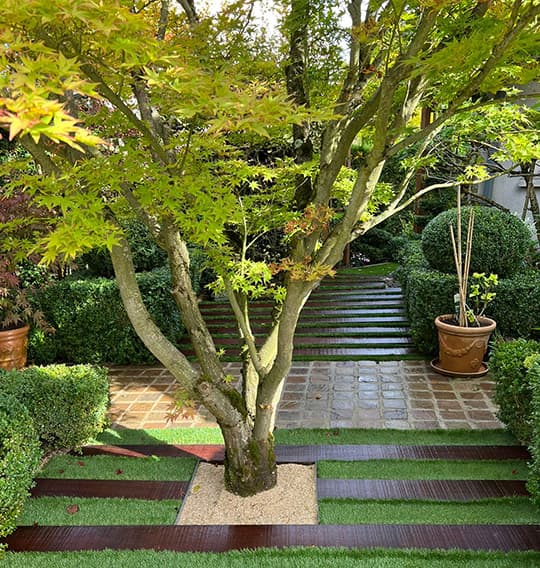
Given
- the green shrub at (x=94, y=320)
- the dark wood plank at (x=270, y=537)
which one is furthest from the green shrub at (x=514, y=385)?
the green shrub at (x=94, y=320)

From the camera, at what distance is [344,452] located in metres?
4.12

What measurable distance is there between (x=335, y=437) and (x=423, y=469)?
863 millimetres

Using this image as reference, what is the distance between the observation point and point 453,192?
11.8 meters

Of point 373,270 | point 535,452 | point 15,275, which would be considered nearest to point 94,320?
point 15,275

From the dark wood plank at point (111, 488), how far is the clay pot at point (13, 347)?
2553 mm

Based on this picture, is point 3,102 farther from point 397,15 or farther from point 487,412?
point 487,412

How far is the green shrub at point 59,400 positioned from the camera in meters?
4.07

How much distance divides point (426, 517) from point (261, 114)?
102 inches

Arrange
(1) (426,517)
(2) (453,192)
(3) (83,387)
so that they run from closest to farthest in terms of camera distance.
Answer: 1. (1) (426,517)
2. (3) (83,387)
3. (2) (453,192)

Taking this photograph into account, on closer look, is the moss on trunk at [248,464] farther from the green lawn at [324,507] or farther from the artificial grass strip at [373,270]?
the artificial grass strip at [373,270]

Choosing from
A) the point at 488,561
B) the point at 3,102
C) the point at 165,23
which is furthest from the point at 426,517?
the point at 165,23

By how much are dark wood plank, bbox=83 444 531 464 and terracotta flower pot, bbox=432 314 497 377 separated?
5.33 feet

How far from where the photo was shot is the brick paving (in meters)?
4.81

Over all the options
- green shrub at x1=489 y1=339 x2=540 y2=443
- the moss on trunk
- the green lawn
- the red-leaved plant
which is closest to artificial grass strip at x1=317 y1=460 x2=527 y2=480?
the green lawn
